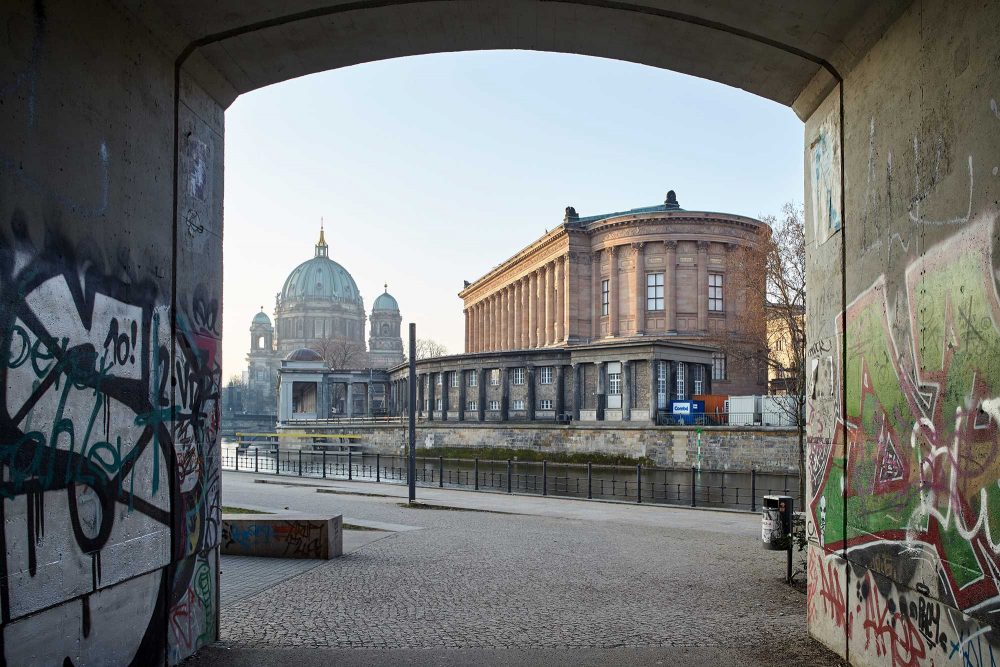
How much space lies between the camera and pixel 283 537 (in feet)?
40.5

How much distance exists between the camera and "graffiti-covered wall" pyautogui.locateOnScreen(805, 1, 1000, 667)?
176 inches

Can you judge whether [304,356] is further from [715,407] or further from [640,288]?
[715,407]

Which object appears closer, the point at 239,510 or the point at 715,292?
the point at 239,510

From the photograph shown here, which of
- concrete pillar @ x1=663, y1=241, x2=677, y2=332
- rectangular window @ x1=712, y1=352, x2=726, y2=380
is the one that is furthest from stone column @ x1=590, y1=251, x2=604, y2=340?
rectangular window @ x1=712, y1=352, x2=726, y2=380

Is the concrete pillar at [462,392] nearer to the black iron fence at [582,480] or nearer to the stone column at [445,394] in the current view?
the stone column at [445,394]

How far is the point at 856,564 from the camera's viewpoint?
20.8 ft

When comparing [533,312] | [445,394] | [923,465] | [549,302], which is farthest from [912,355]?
[533,312]

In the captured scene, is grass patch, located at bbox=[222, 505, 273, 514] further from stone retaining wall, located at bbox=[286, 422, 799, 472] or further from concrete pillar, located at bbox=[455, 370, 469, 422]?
concrete pillar, located at bbox=[455, 370, 469, 422]

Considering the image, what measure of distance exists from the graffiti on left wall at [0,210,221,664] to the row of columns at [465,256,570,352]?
204ft

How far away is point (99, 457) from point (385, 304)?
578 feet

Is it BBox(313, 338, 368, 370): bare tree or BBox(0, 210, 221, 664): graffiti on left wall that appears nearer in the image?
BBox(0, 210, 221, 664): graffiti on left wall

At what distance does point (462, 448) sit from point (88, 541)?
54.0 meters

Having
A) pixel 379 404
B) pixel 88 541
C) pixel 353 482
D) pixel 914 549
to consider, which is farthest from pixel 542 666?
pixel 379 404

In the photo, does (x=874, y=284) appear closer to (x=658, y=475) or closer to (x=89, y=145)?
(x=89, y=145)
